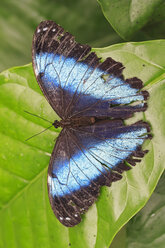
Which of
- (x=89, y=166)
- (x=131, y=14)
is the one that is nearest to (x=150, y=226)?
(x=89, y=166)

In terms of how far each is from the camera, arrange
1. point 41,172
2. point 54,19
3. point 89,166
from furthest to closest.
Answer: point 54,19, point 41,172, point 89,166

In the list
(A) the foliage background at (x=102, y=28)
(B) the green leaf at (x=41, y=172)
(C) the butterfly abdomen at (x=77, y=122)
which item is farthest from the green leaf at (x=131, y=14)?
(C) the butterfly abdomen at (x=77, y=122)

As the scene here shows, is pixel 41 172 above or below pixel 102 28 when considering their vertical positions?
below

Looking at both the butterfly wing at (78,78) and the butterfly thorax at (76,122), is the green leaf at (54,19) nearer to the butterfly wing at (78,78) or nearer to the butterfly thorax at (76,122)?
the butterfly wing at (78,78)

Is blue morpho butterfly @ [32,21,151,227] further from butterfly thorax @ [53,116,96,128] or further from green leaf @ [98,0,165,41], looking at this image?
green leaf @ [98,0,165,41]

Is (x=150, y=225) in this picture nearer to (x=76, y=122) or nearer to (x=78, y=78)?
(x=76, y=122)

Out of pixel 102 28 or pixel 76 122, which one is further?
pixel 102 28

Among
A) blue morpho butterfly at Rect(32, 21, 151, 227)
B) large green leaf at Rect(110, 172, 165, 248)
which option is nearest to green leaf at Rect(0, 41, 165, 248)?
blue morpho butterfly at Rect(32, 21, 151, 227)
